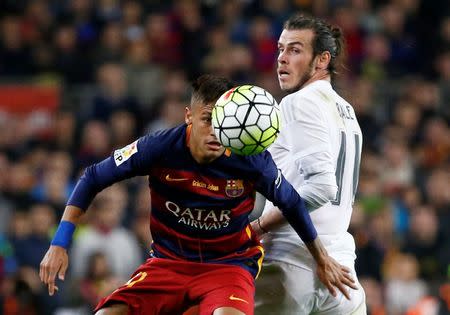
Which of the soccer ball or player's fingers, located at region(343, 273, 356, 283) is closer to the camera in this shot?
the soccer ball

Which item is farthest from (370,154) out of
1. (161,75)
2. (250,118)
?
(250,118)

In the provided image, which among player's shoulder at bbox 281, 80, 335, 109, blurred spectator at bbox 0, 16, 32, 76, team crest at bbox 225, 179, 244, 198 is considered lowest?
blurred spectator at bbox 0, 16, 32, 76

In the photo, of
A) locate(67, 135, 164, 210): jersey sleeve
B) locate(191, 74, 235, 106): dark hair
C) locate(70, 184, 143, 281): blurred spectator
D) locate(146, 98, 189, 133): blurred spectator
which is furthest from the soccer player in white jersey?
locate(146, 98, 189, 133): blurred spectator

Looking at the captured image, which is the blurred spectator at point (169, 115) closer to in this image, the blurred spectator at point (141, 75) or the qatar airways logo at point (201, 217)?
the blurred spectator at point (141, 75)

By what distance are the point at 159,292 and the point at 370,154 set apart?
6.72m

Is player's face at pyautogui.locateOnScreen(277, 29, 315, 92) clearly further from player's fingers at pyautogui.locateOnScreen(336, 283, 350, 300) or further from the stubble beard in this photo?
player's fingers at pyautogui.locateOnScreen(336, 283, 350, 300)

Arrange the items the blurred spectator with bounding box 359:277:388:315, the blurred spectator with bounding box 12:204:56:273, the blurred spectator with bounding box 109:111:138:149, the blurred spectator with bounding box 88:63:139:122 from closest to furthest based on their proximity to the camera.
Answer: the blurred spectator with bounding box 359:277:388:315 → the blurred spectator with bounding box 12:204:56:273 → the blurred spectator with bounding box 109:111:138:149 → the blurred spectator with bounding box 88:63:139:122

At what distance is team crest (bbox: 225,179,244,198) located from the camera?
515 centimetres

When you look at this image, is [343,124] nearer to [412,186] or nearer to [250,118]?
[250,118]

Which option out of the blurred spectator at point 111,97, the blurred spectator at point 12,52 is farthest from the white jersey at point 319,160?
the blurred spectator at point 12,52

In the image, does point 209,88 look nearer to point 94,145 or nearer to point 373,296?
point 373,296

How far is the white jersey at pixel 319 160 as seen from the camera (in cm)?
525

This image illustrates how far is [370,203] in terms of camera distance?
435 inches

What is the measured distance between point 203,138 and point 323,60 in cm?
94
